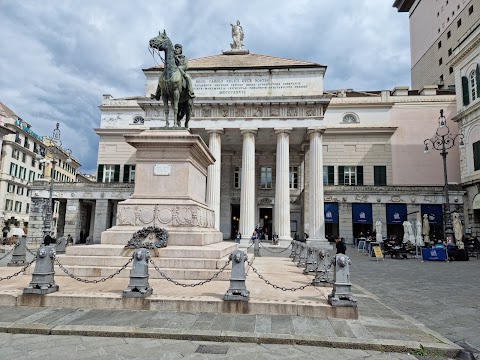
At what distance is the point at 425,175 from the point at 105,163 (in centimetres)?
3890

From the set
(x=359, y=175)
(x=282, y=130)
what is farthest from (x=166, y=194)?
(x=359, y=175)

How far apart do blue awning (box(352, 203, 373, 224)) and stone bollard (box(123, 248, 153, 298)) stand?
31.1 metres

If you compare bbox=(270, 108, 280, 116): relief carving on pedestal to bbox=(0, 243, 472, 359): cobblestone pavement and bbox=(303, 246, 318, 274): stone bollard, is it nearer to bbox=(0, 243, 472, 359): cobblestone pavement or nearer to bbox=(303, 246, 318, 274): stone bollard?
bbox=(303, 246, 318, 274): stone bollard

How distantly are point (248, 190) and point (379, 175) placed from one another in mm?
17841

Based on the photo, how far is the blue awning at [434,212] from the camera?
110 feet

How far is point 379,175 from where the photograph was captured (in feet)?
126

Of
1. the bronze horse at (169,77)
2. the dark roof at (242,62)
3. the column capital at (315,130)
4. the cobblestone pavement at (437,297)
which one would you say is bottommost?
the cobblestone pavement at (437,297)

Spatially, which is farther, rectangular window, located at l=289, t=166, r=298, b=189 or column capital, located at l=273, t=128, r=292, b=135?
rectangular window, located at l=289, t=166, r=298, b=189

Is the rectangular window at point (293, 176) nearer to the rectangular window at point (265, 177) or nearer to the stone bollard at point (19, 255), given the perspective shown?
the rectangular window at point (265, 177)

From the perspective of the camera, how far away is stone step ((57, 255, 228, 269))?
27.0ft

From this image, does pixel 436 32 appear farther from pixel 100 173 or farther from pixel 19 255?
pixel 19 255

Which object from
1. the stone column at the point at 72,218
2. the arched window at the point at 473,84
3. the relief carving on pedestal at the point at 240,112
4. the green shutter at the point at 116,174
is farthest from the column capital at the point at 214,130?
the arched window at the point at 473,84

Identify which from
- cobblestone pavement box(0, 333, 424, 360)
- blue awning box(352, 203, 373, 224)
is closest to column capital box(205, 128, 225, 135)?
blue awning box(352, 203, 373, 224)

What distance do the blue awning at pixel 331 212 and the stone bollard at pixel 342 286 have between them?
29.2 m
